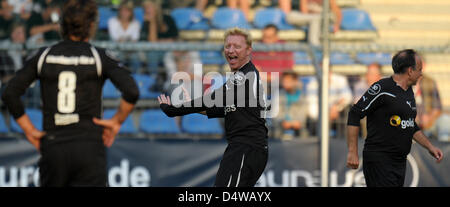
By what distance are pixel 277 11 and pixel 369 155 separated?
241 inches

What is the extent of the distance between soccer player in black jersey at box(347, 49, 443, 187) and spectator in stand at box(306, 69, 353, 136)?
2.57 meters

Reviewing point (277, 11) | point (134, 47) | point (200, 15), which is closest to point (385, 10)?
point (277, 11)

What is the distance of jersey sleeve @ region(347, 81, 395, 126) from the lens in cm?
692

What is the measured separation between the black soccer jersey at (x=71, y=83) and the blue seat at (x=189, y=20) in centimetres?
769

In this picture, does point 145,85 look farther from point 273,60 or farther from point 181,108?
point 181,108

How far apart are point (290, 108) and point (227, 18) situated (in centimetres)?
334

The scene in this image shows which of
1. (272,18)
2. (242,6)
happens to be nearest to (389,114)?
(272,18)

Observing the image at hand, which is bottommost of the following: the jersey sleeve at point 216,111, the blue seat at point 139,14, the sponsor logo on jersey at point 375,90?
the jersey sleeve at point 216,111

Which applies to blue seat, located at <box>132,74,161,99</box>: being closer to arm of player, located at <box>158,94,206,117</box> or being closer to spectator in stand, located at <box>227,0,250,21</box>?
spectator in stand, located at <box>227,0,250,21</box>

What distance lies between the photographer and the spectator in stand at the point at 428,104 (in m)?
9.70

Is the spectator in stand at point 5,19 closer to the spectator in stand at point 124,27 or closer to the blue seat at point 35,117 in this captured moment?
the spectator in stand at point 124,27

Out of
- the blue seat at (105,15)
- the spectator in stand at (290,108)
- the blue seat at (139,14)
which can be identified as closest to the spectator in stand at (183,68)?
the spectator in stand at (290,108)

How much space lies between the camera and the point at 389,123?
6938mm
